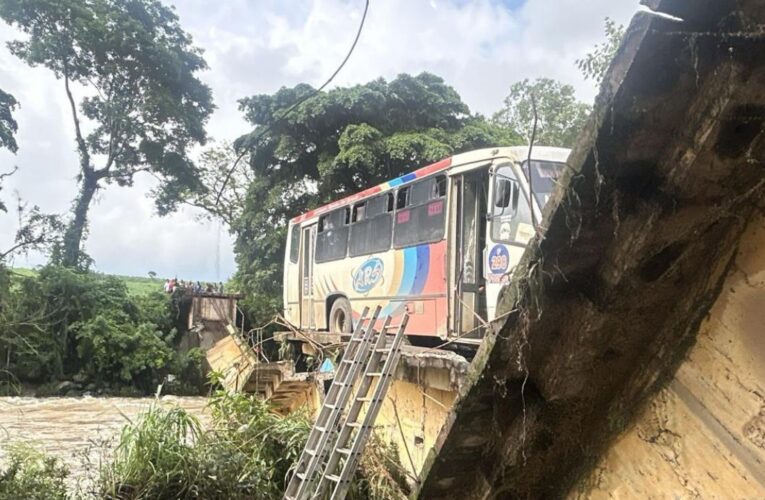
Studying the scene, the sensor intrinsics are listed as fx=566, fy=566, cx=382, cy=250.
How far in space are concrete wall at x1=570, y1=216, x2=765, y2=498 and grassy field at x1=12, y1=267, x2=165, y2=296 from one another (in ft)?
53.5

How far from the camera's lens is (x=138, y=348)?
19938 mm

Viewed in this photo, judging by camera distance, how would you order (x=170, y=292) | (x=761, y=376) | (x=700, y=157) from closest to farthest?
(x=700, y=157), (x=761, y=376), (x=170, y=292)

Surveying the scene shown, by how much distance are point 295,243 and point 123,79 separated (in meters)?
14.8

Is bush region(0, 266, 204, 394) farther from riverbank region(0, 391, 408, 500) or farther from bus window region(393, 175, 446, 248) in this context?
bus window region(393, 175, 446, 248)

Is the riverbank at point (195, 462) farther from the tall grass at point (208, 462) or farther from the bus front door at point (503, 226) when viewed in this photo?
the bus front door at point (503, 226)

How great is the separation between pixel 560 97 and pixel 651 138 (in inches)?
781

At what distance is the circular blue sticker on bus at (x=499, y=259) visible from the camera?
6355 millimetres

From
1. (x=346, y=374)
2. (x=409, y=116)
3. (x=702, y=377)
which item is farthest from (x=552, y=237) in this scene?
(x=409, y=116)

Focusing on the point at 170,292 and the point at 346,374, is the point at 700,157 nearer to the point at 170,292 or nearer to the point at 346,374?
the point at 346,374

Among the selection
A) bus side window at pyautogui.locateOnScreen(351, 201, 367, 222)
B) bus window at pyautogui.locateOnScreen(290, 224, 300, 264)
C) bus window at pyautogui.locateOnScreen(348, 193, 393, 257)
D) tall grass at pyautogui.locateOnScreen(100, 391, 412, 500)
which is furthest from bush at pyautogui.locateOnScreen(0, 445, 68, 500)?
bus window at pyautogui.locateOnScreen(290, 224, 300, 264)

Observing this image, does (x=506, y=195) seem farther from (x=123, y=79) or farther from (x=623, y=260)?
(x=123, y=79)

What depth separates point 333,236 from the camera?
36.1 ft

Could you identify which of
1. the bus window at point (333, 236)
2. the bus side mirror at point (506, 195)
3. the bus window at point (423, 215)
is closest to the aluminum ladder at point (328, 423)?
the bus side mirror at point (506, 195)

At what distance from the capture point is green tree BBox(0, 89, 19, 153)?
50.5 feet
